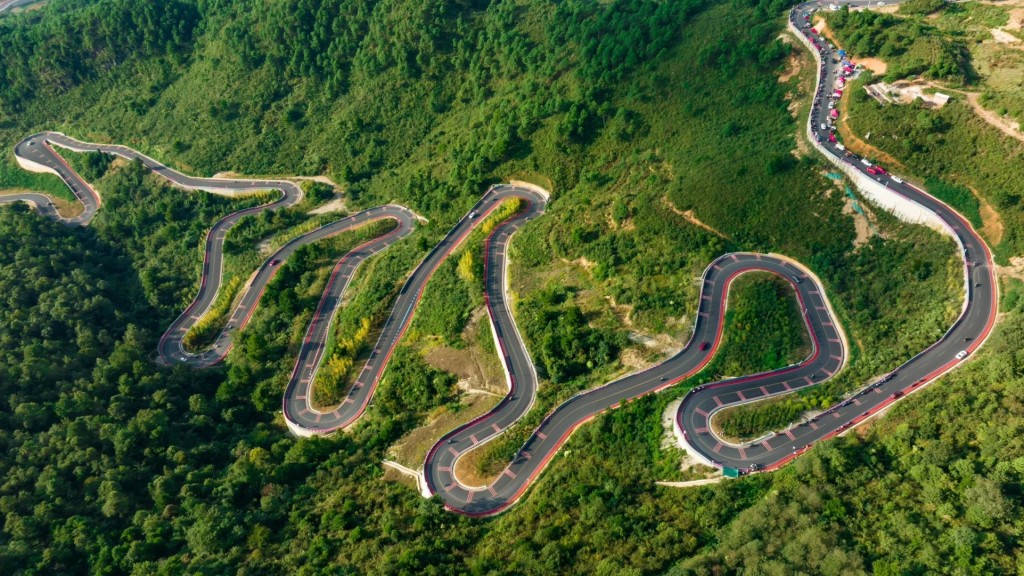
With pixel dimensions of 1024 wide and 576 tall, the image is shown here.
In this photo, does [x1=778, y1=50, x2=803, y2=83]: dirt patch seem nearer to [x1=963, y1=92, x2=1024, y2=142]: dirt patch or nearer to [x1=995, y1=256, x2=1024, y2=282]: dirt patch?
[x1=963, y1=92, x2=1024, y2=142]: dirt patch

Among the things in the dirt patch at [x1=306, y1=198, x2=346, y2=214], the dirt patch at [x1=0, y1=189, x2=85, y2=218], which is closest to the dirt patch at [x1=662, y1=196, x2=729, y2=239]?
the dirt patch at [x1=306, y1=198, x2=346, y2=214]

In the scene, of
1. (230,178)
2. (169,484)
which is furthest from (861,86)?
(230,178)

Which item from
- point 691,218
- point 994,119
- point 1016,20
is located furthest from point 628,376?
point 1016,20

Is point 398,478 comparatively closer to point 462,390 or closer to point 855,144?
point 462,390

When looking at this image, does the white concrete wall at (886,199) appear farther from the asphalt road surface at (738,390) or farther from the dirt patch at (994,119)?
the dirt patch at (994,119)

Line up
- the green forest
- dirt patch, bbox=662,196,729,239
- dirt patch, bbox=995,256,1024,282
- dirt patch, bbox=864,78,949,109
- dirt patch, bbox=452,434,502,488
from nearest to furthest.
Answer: the green forest → dirt patch, bbox=452,434,502,488 → dirt patch, bbox=995,256,1024,282 → dirt patch, bbox=864,78,949,109 → dirt patch, bbox=662,196,729,239
